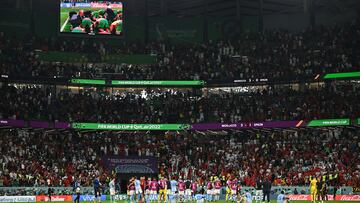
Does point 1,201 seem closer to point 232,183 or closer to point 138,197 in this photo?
point 138,197

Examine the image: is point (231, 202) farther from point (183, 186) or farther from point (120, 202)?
point (120, 202)

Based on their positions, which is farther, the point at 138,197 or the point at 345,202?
the point at 345,202

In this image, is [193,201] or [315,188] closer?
[315,188]

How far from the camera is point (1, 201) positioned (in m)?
49.9

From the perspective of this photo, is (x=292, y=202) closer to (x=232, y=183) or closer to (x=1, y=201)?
(x=232, y=183)

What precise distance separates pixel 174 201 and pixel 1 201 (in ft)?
50.2

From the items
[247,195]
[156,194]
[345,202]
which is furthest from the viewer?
[345,202]

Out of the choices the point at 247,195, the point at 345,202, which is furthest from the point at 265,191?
the point at 345,202

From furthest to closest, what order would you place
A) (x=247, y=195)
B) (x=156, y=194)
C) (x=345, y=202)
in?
(x=345, y=202) → (x=156, y=194) → (x=247, y=195)

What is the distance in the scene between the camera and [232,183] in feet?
161

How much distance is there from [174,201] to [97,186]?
5.82 meters

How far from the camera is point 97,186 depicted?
44719 millimetres

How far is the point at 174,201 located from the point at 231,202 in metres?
5.34

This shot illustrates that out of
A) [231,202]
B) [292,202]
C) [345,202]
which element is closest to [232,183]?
[231,202]
